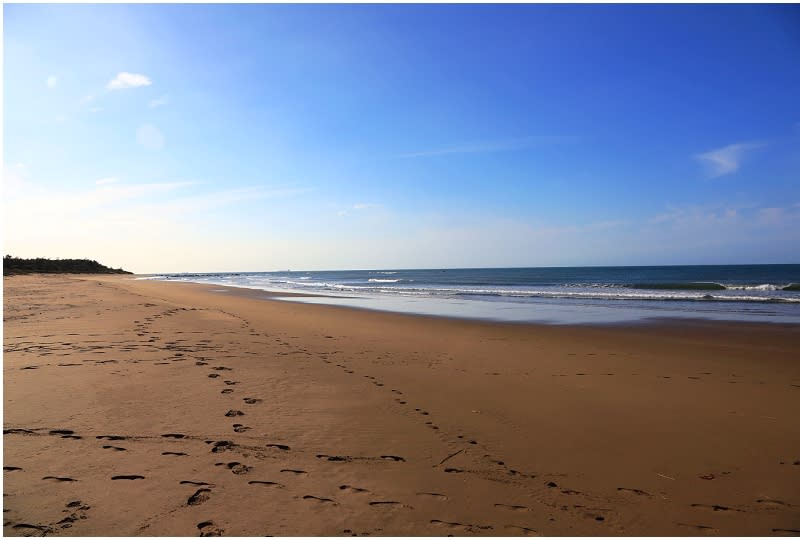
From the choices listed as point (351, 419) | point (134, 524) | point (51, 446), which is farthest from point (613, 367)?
point (51, 446)

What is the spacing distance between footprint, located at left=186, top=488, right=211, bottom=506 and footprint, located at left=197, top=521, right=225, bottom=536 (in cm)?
27

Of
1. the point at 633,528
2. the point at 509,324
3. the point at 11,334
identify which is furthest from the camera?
the point at 509,324

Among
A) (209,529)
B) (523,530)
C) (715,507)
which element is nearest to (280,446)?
(209,529)

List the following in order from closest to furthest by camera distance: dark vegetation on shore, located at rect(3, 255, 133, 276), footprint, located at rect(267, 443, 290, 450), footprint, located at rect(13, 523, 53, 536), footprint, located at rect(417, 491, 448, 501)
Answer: footprint, located at rect(13, 523, 53, 536) → footprint, located at rect(417, 491, 448, 501) → footprint, located at rect(267, 443, 290, 450) → dark vegetation on shore, located at rect(3, 255, 133, 276)

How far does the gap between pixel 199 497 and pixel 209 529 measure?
44cm

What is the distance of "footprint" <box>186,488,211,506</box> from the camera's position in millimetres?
3207

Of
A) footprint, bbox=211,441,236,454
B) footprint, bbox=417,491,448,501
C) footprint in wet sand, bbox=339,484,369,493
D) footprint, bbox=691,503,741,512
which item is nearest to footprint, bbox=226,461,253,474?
footprint, bbox=211,441,236,454

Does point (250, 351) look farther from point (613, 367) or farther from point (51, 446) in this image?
point (613, 367)

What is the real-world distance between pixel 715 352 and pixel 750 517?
26.2ft

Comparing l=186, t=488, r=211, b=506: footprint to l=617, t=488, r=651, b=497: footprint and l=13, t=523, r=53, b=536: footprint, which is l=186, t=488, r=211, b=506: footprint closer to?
l=13, t=523, r=53, b=536: footprint

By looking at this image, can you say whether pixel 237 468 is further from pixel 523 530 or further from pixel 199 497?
pixel 523 530

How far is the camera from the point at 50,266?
70875mm

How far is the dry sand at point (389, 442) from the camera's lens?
10.4ft

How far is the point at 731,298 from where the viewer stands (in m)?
25.2
